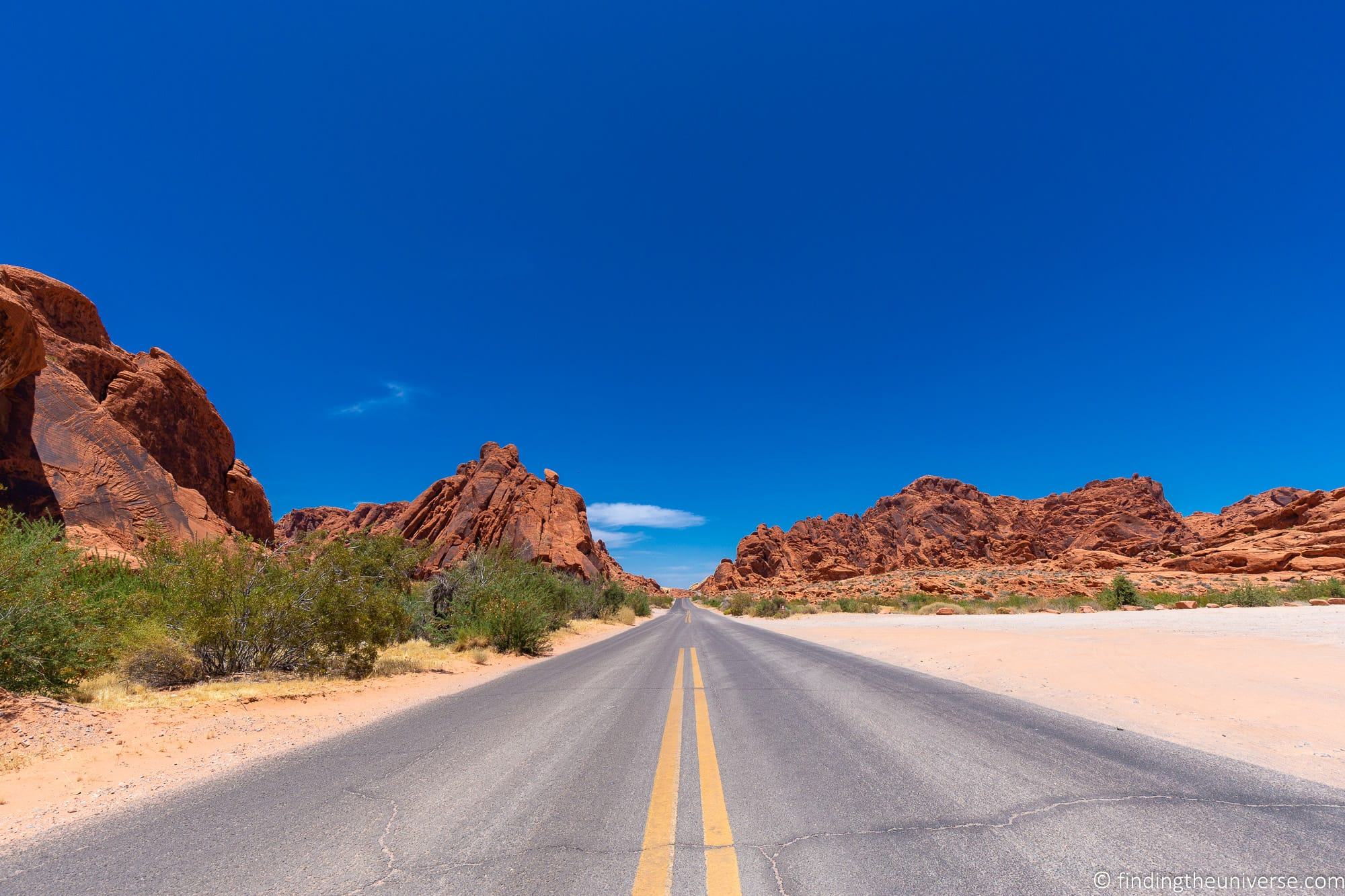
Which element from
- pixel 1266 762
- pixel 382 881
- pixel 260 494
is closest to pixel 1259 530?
pixel 1266 762

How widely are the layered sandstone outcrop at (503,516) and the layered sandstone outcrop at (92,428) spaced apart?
77.8ft

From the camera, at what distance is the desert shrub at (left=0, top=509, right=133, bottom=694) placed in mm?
6387

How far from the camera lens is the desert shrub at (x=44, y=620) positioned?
21.0 feet

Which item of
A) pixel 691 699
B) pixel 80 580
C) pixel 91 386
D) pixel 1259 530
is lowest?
pixel 691 699

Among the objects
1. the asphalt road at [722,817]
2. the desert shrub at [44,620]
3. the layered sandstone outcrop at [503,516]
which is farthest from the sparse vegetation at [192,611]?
the layered sandstone outcrop at [503,516]

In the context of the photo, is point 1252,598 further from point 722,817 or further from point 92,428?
point 92,428

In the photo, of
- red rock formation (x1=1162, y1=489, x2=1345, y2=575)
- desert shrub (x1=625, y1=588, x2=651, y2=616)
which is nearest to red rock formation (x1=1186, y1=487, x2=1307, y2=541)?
red rock formation (x1=1162, y1=489, x2=1345, y2=575)

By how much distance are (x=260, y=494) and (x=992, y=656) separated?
3497cm

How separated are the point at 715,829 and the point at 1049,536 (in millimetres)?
110987

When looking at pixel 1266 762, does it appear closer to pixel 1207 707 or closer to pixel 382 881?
pixel 1207 707

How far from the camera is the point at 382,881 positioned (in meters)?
2.73

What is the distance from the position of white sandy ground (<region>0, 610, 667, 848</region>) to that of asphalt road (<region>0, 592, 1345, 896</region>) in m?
0.54

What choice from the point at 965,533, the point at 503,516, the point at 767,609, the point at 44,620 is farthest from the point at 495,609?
the point at 965,533

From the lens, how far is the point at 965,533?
10200cm
